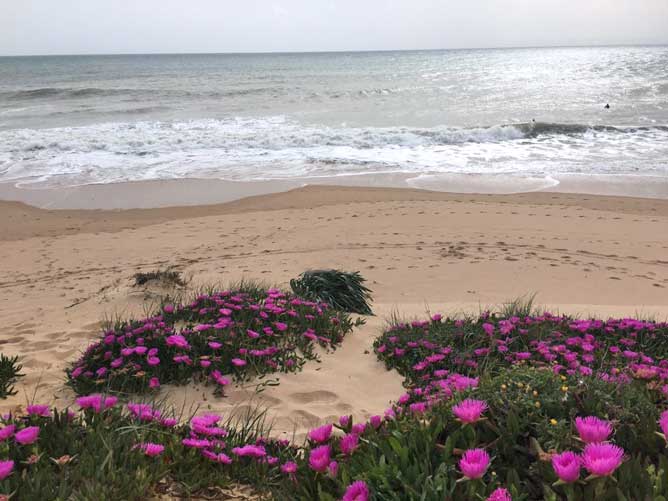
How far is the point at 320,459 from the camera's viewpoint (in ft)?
5.99

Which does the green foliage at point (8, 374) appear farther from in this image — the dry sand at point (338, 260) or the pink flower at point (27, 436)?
the pink flower at point (27, 436)

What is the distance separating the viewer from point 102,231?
392 inches

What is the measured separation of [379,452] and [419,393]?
98cm

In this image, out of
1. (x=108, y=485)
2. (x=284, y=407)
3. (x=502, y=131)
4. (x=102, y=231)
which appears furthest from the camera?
(x=502, y=131)

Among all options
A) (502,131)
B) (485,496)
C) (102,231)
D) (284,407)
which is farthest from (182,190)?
(502,131)

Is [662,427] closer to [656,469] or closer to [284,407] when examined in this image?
[656,469]

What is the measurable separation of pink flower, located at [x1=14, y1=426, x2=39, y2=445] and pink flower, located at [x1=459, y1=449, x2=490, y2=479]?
1.52m

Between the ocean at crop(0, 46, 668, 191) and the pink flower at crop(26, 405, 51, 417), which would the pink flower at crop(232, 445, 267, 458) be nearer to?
the pink flower at crop(26, 405, 51, 417)

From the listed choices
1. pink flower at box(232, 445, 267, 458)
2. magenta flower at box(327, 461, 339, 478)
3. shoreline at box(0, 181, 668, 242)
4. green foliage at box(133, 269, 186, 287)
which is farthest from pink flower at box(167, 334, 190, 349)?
shoreline at box(0, 181, 668, 242)

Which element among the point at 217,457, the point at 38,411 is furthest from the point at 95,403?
the point at 217,457

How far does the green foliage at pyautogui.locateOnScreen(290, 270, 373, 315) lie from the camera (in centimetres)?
556

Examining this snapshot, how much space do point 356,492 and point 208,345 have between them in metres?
2.32

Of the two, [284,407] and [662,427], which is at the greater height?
[662,427]

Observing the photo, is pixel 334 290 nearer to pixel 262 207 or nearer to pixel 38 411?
pixel 38 411
